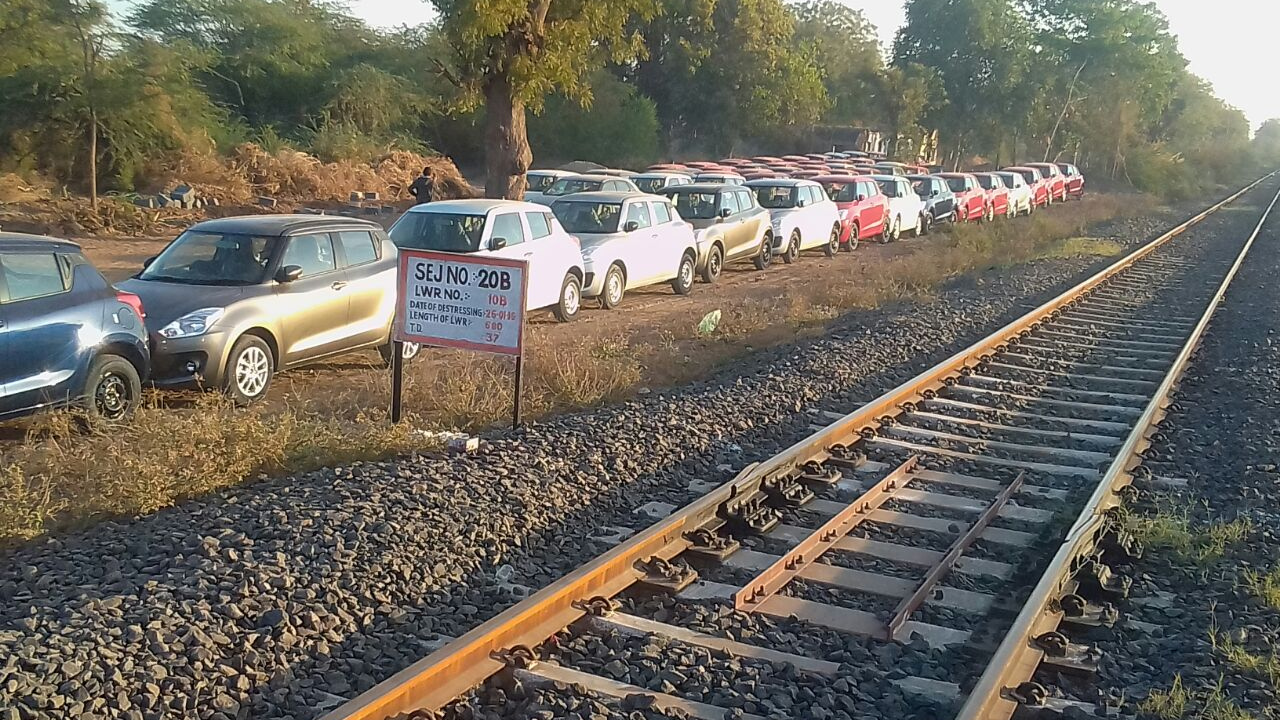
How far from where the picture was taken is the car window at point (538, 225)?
14.2 m

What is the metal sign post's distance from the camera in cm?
832

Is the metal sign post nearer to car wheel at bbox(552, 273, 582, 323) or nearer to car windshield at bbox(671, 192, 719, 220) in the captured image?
car wheel at bbox(552, 273, 582, 323)

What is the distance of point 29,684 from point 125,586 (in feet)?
3.35

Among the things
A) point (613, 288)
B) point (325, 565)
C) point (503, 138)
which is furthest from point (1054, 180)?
point (325, 565)

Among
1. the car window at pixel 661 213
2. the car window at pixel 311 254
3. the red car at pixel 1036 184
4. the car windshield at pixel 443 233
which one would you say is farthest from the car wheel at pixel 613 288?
the red car at pixel 1036 184

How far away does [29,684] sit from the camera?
4.25 m

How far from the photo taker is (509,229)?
13852mm

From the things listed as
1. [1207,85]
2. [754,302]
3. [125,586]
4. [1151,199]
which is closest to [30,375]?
[125,586]

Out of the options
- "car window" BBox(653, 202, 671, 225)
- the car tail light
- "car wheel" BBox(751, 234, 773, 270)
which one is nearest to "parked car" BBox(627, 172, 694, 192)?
"car wheel" BBox(751, 234, 773, 270)

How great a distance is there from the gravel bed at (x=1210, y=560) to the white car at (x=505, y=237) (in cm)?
711

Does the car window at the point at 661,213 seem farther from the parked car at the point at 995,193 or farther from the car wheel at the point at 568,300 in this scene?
the parked car at the point at 995,193

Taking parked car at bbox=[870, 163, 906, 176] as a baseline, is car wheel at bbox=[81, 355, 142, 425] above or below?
below

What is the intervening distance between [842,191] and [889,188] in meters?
2.87

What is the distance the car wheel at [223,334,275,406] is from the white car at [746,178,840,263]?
45.1 ft
